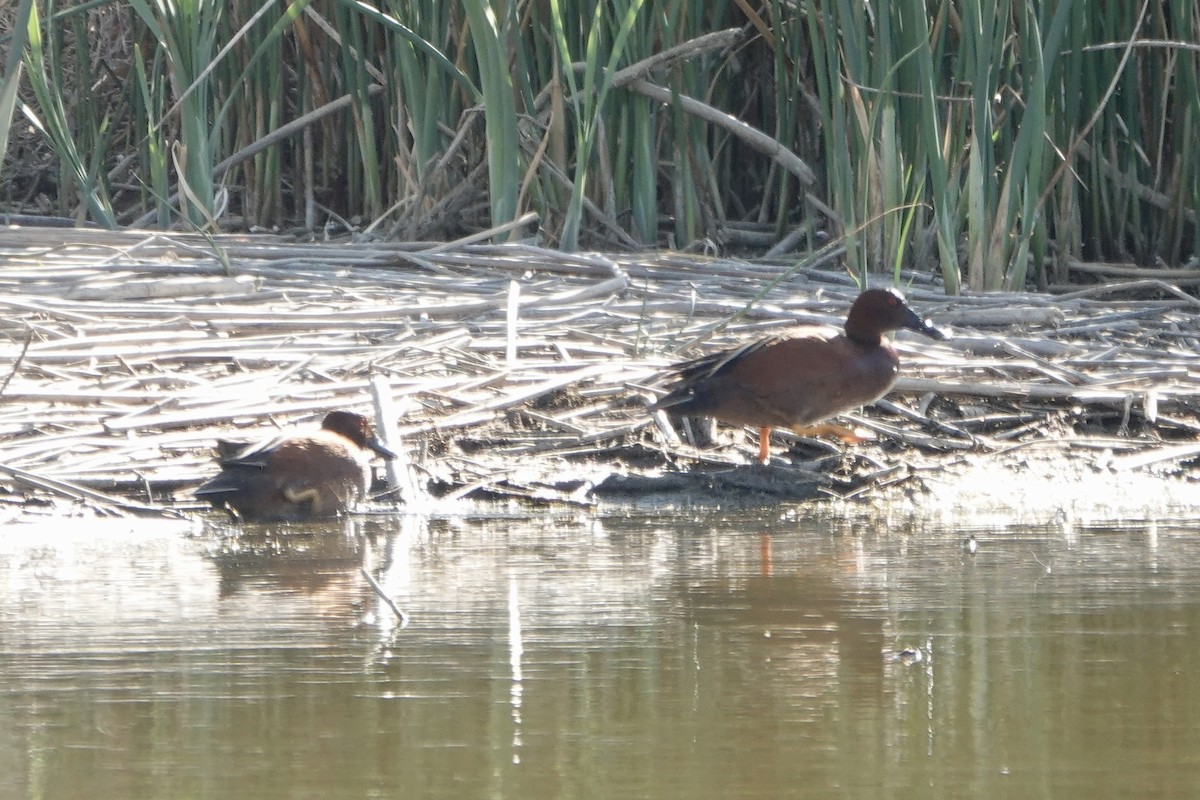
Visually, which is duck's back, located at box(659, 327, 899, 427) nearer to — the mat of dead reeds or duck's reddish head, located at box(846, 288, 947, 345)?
duck's reddish head, located at box(846, 288, 947, 345)

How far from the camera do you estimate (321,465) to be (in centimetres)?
473

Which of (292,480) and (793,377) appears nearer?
(292,480)

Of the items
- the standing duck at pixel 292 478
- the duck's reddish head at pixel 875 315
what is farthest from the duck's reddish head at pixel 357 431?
the duck's reddish head at pixel 875 315

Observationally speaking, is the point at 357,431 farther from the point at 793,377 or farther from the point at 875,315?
the point at 875,315

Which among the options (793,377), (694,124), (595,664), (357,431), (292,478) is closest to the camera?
(595,664)

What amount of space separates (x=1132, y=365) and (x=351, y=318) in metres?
2.85

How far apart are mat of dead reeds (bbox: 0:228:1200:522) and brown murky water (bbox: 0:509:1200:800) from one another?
0.57 metres

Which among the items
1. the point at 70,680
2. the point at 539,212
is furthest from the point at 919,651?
the point at 539,212

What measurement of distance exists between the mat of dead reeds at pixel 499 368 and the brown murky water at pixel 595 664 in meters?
0.57

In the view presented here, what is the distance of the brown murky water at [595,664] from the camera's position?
2.52 m

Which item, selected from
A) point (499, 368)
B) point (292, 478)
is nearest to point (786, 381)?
point (499, 368)

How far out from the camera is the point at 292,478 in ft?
15.5

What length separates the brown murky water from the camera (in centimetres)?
252

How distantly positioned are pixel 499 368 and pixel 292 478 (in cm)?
129
